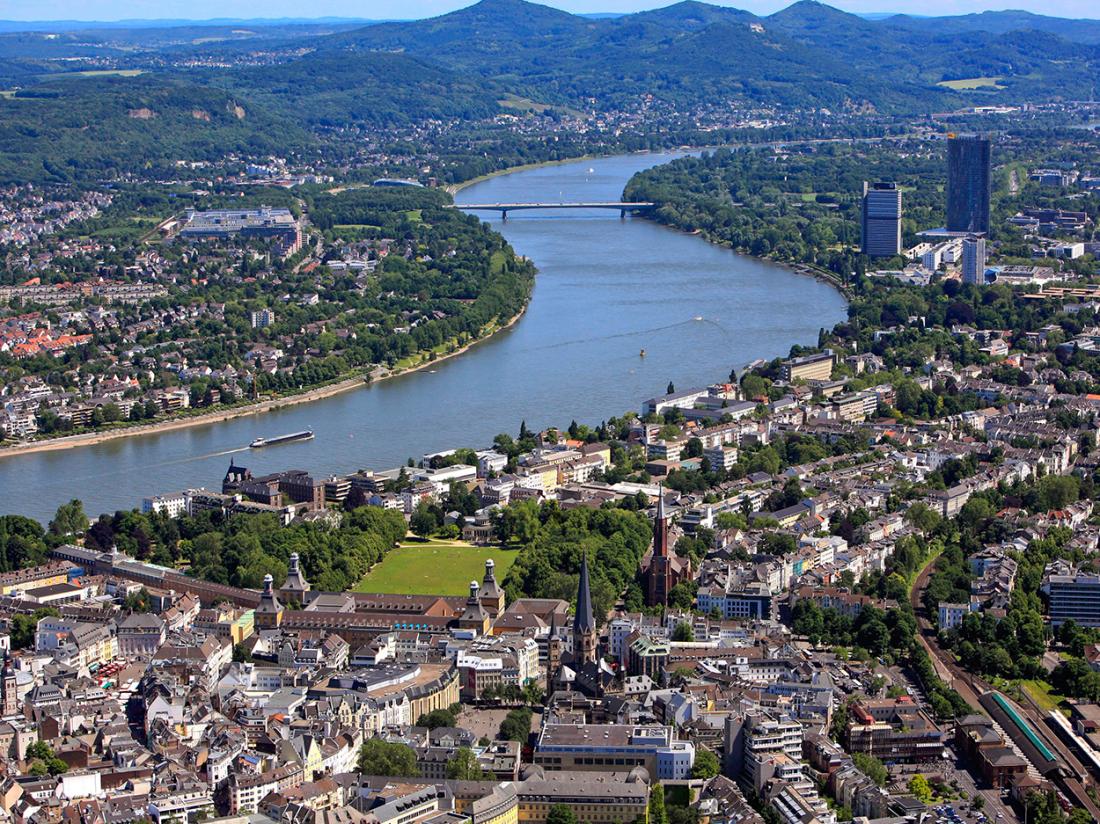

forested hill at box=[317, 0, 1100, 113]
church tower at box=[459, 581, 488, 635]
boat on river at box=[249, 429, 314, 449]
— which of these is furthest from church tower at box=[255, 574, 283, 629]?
forested hill at box=[317, 0, 1100, 113]

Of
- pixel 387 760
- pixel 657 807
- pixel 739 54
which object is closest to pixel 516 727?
pixel 387 760

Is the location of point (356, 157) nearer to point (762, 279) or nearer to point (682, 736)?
point (762, 279)

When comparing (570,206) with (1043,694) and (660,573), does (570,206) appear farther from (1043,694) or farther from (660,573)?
(1043,694)

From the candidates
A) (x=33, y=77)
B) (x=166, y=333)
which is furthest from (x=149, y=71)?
(x=166, y=333)

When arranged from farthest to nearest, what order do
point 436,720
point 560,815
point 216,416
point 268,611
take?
point 216,416 < point 268,611 < point 436,720 < point 560,815

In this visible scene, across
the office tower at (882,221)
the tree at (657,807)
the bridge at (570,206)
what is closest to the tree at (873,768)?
the tree at (657,807)

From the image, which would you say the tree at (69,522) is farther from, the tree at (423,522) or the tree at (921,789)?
the tree at (921,789)
